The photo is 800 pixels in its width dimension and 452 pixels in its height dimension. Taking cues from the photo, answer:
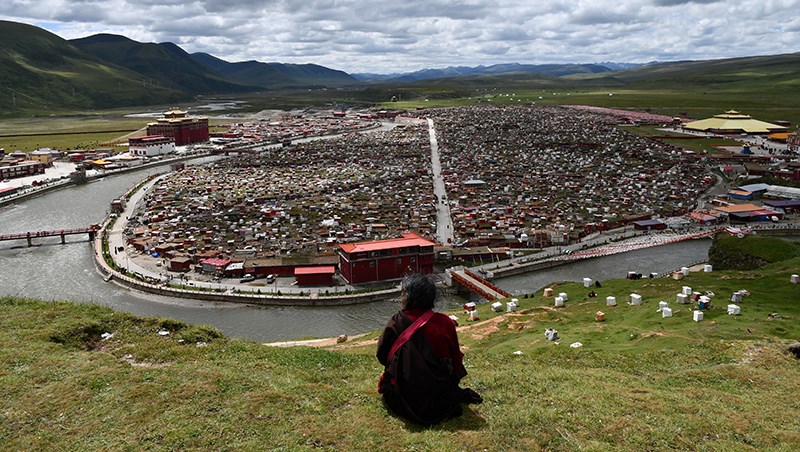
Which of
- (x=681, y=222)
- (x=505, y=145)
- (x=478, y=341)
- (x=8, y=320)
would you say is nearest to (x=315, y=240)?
(x=478, y=341)

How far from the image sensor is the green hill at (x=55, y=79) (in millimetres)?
113606

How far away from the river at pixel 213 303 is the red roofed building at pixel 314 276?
5.69 feet

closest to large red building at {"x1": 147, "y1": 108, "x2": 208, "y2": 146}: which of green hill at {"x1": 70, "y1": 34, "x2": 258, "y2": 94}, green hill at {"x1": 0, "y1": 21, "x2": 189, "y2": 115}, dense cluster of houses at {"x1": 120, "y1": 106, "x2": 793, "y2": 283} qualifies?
dense cluster of houses at {"x1": 120, "y1": 106, "x2": 793, "y2": 283}

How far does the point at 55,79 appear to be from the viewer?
12581 cm

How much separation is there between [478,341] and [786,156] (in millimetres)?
52308

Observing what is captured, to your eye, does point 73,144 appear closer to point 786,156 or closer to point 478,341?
point 478,341

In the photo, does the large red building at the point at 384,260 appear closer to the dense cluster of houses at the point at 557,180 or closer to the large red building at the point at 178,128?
the dense cluster of houses at the point at 557,180

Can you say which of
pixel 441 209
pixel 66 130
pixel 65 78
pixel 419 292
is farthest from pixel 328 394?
pixel 65 78

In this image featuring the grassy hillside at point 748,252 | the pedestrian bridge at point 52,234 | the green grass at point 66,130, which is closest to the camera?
the grassy hillside at point 748,252

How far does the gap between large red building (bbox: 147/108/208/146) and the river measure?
3574 cm

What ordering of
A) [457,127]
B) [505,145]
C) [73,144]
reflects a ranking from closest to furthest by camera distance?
[505,145], [73,144], [457,127]

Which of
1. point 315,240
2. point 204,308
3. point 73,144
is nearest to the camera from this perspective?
point 204,308

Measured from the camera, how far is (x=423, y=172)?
150 ft

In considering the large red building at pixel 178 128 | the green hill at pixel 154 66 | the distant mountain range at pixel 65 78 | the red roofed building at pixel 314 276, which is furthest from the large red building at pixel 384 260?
the green hill at pixel 154 66
